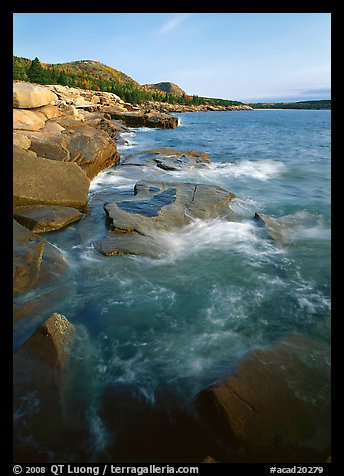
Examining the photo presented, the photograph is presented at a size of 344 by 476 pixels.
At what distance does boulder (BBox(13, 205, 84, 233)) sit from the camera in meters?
9.21

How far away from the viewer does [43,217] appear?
9.52 metres

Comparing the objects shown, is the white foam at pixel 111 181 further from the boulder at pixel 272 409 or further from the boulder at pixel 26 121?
the boulder at pixel 272 409

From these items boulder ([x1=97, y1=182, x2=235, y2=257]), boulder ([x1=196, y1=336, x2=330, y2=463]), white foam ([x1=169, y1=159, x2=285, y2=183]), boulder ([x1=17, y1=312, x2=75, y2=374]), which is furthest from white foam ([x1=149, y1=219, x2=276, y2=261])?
white foam ([x1=169, y1=159, x2=285, y2=183])

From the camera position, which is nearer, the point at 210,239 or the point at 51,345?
the point at 51,345

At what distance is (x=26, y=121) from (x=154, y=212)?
1084cm

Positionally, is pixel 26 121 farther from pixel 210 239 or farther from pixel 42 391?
pixel 42 391

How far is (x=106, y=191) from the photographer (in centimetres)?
1366

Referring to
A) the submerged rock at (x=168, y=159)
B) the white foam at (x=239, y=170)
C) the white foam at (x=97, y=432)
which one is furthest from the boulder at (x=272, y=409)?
the submerged rock at (x=168, y=159)

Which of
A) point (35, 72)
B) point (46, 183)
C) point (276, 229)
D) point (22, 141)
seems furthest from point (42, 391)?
point (35, 72)

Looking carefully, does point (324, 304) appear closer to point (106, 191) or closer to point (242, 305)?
point (242, 305)

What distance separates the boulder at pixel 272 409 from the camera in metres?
3.66

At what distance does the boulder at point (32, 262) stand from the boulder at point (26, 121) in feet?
33.1
